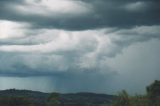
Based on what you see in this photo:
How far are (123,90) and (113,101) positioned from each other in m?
6.60

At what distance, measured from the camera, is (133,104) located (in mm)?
164000

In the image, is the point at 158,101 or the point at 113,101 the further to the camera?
the point at 158,101

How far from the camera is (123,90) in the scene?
169 m

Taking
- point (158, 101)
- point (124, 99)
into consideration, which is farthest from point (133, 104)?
point (158, 101)

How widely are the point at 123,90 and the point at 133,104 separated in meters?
8.13

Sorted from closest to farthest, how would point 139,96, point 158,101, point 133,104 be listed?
1. point 133,104
2. point 139,96
3. point 158,101

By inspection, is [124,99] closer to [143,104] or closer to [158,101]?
[143,104]

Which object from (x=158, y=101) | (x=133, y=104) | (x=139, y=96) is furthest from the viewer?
(x=158, y=101)

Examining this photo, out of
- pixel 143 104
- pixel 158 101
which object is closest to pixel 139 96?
pixel 143 104

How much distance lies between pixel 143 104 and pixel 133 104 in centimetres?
1109

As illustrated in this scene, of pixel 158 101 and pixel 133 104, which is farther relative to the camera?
pixel 158 101

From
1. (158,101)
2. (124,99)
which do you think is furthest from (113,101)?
(158,101)

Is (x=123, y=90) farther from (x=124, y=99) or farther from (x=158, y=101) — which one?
(x=158, y=101)

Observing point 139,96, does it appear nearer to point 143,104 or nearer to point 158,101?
point 143,104
